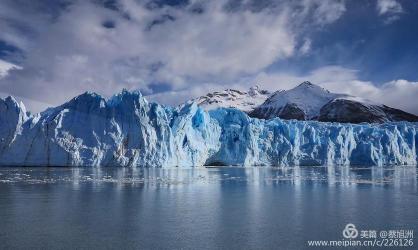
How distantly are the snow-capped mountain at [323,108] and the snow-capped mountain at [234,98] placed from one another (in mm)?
21172

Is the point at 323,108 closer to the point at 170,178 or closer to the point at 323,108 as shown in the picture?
the point at 323,108

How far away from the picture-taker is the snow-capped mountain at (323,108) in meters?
111

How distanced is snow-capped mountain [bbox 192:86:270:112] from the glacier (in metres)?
107

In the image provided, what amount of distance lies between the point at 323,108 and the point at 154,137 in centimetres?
9159

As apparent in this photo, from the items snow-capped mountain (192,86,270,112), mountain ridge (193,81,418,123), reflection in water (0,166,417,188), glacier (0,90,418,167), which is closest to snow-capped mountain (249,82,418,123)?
mountain ridge (193,81,418,123)

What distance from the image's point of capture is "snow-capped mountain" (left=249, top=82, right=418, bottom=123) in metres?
111

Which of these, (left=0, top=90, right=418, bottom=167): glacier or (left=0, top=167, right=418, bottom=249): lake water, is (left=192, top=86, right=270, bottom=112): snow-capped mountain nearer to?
(left=0, top=90, right=418, bottom=167): glacier

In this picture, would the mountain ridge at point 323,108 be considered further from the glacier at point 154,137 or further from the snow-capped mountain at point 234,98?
the glacier at point 154,137

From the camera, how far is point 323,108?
119875 mm

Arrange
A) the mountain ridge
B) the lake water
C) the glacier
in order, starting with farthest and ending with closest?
1. the mountain ridge
2. the glacier
3. the lake water

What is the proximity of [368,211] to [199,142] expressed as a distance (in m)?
30.0

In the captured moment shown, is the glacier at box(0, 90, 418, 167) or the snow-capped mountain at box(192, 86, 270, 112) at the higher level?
the snow-capped mountain at box(192, 86, 270, 112)

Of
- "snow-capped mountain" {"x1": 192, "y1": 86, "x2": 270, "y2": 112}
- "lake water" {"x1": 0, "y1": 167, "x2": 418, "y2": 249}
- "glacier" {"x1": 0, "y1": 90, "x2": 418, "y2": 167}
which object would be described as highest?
"snow-capped mountain" {"x1": 192, "y1": 86, "x2": 270, "y2": 112}

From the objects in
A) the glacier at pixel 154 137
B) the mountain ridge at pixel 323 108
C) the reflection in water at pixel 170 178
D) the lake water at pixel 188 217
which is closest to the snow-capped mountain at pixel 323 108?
the mountain ridge at pixel 323 108
